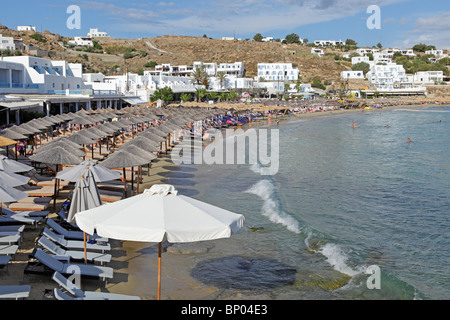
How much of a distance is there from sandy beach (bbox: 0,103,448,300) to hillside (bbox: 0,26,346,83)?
3752 inches

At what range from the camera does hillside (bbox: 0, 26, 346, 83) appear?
10912 cm

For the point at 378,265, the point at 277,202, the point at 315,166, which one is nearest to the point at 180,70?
the point at 315,166

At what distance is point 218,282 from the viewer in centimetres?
884

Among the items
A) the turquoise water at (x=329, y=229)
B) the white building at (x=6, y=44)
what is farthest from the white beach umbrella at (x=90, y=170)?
the white building at (x=6, y=44)

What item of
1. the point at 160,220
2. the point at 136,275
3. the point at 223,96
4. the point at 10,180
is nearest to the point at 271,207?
the point at 136,275

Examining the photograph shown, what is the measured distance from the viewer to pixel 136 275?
28.9 ft

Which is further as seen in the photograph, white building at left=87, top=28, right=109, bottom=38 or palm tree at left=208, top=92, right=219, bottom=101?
white building at left=87, top=28, right=109, bottom=38

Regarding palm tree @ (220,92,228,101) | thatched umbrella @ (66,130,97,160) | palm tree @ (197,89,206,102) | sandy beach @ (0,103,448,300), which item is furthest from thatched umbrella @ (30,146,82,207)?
palm tree @ (220,92,228,101)

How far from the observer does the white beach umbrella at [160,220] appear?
5.97 meters

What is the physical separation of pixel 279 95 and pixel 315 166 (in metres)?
73.0

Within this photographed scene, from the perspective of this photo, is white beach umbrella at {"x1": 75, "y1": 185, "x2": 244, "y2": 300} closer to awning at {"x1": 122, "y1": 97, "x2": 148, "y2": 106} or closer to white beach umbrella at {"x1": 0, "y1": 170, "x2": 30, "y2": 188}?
white beach umbrella at {"x1": 0, "y1": 170, "x2": 30, "y2": 188}

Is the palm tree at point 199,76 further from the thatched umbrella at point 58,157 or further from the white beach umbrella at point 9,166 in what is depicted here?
the white beach umbrella at point 9,166

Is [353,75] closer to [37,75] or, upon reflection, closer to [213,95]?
[213,95]

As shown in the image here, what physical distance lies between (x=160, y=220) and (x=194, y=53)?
131354 millimetres
